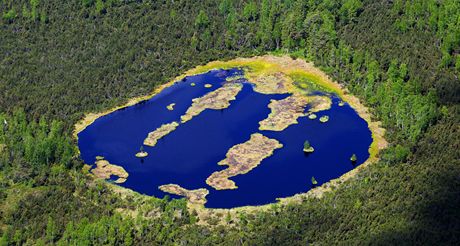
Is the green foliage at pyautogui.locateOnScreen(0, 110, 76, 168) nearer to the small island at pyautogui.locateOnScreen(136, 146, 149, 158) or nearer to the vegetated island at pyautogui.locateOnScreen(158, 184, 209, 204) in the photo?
the small island at pyautogui.locateOnScreen(136, 146, 149, 158)

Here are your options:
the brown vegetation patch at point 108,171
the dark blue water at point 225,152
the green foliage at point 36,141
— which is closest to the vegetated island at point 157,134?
the dark blue water at point 225,152

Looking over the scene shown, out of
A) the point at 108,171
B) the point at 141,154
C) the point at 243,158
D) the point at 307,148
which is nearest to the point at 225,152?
the point at 243,158

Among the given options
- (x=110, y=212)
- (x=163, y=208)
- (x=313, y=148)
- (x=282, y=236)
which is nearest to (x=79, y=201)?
(x=110, y=212)

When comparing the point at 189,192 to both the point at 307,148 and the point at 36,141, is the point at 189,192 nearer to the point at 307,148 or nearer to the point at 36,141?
the point at 307,148

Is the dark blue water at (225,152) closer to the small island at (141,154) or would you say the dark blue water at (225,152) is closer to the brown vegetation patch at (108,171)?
the small island at (141,154)

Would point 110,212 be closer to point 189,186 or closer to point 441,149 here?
point 189,186
